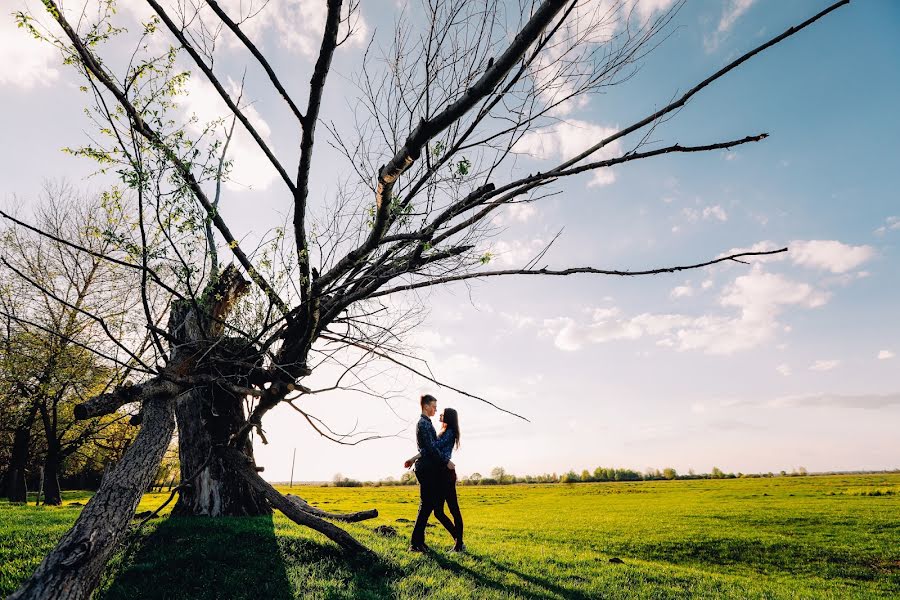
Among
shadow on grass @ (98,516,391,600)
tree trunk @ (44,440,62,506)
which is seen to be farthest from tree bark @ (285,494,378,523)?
tree trunk @ (44,440,62,506)

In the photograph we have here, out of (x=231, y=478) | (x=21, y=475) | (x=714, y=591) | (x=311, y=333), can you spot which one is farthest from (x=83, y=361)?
(x=714, y=591)

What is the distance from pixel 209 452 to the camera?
26.5 ft

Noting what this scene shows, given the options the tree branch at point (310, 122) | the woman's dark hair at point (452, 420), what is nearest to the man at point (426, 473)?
the woman's dark hair at point (452, 420)

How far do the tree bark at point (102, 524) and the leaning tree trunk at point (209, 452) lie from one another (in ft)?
6.20

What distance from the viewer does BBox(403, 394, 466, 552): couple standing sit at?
24.6 feet

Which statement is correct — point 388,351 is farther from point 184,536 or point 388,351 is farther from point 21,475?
point 21,475

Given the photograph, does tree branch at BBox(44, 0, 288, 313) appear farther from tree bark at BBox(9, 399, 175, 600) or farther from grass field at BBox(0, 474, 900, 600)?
grass field at BBox(0, 474, 900, 600)

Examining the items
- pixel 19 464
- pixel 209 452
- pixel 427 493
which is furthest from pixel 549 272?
pixel 19 464

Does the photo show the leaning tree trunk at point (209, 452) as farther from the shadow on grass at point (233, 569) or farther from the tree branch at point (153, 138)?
the tree branch at point (153, 138)

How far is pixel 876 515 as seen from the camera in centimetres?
1664

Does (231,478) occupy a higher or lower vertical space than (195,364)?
lower

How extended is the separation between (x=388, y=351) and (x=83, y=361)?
18800 millimetres

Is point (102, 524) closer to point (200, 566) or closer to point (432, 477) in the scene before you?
point (200, 566)

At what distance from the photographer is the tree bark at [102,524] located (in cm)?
411
